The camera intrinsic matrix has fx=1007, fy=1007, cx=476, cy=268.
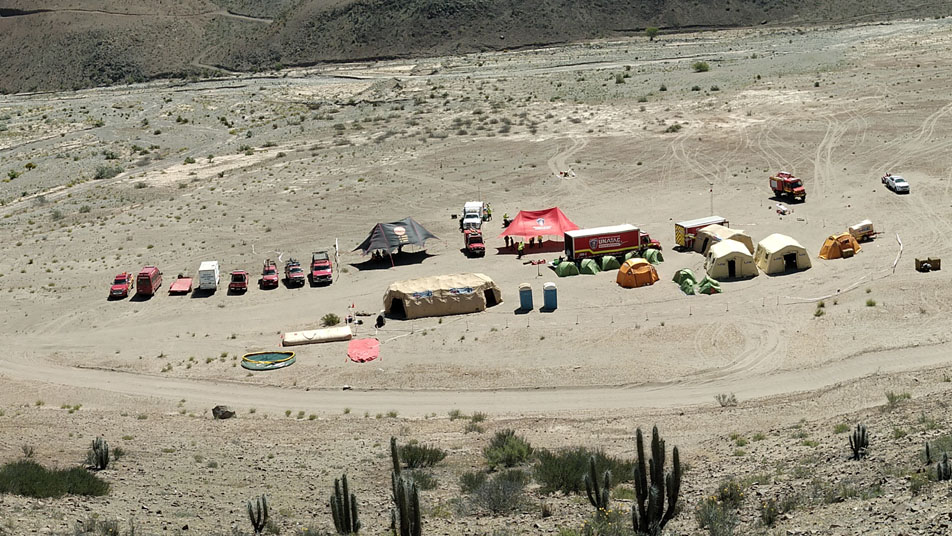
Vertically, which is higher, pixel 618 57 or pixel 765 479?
pixel 618 57

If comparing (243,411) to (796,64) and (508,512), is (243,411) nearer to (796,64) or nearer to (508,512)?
(508,512)

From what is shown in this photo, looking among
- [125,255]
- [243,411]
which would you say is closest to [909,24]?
[125,255]

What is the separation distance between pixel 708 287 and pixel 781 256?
4.52 metres

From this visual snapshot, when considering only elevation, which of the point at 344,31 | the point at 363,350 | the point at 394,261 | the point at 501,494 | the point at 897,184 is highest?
the point at 344,31

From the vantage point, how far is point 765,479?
21531mm

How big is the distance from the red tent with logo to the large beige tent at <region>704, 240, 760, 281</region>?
865 centimetres

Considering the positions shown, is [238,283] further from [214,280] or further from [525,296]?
[525,296]

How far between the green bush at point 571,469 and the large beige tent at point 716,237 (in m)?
23.3

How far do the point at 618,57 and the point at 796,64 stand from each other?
30.5 metres

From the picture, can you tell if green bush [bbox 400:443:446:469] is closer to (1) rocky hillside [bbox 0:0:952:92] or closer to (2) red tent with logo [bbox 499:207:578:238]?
(2) red tent with logo [bbox 499:207:578:238]

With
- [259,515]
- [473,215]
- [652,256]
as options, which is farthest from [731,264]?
[259,515]

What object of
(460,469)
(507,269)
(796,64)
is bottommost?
(460,469)

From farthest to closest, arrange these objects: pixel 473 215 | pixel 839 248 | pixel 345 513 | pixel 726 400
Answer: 1. pixel 473 215
2. pixel 839 248
3. pixel 726 400
4. pixel 345 513

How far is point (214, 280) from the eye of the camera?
45.5m
